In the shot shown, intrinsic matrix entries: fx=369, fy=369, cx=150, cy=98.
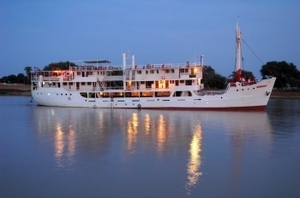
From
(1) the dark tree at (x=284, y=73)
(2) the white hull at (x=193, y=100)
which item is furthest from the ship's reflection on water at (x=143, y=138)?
(1) the dark tree at (x=284, y=73)

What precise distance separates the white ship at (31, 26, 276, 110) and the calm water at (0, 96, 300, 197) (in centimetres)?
1324

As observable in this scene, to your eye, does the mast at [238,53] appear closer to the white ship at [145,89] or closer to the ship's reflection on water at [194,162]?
the white ship at [145,89]

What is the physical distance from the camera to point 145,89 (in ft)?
122

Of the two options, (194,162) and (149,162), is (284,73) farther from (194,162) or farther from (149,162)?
(149,162)

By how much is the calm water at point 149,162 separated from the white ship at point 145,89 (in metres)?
13.2

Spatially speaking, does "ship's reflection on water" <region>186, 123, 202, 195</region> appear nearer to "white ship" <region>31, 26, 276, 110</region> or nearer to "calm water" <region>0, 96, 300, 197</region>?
"calm water" <region>0, 96, 300, 197</region>

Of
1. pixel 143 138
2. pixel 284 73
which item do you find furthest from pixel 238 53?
pixel 284 73

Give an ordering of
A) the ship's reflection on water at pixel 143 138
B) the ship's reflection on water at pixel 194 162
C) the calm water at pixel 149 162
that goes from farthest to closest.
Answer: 1. the ship's reflection on water at pixel 143 138
2. the ship's reflection on water at pixel 194 162
3. the calm water at pixel 149 162

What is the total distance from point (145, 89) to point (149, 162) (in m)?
24.7

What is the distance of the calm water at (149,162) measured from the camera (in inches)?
387

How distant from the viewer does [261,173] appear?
37.6ft

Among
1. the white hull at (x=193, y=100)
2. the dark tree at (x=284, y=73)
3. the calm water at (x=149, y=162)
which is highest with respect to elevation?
the dark tree at (x=284, y=73)

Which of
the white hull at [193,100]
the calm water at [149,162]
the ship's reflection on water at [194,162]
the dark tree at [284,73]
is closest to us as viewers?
the calm water at [149,162]

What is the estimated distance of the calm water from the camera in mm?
9828
